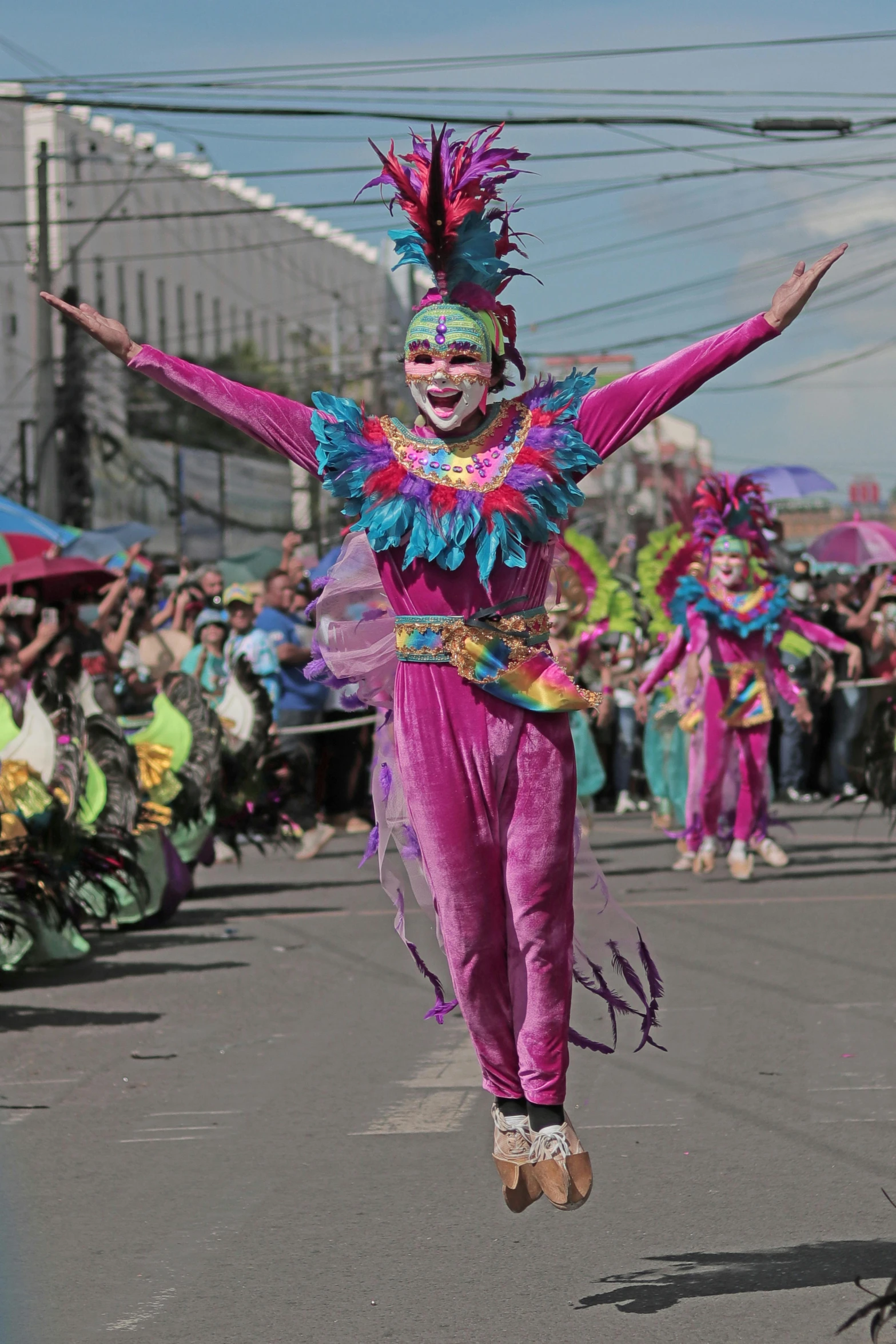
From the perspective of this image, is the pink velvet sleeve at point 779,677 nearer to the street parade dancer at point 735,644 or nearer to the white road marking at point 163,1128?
the street parade dancer at point 735,644

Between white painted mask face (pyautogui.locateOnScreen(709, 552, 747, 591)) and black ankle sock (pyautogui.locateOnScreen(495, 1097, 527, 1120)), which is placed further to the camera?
white painted mask face (pyautogui.locateOnScreen(709, 552, 747, 591))

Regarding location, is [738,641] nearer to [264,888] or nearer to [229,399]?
[264,888]

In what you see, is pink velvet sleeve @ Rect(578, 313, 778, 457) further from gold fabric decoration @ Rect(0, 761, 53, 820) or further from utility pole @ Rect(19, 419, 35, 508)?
utility pole @ Rect(19, 419, 35, 508)

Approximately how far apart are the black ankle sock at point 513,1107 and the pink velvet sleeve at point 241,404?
61.3 inches

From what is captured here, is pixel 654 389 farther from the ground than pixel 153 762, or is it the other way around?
pixel 654 389

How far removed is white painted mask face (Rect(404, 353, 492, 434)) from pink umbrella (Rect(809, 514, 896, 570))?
19.5m

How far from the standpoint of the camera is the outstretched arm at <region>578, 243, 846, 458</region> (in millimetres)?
5254

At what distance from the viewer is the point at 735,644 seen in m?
14.1

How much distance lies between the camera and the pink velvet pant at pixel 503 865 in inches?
203

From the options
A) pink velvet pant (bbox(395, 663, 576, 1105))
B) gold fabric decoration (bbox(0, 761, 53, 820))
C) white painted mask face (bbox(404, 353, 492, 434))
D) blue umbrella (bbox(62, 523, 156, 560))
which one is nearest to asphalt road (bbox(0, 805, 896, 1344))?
pink velvet pant (bbox(395, 663, 576, 1105))

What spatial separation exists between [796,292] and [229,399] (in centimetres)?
138

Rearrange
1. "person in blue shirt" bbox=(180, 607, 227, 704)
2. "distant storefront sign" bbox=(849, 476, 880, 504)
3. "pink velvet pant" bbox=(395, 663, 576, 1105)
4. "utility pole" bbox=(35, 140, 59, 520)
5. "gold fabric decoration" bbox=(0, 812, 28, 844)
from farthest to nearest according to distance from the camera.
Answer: "distant storefront sign" bbox=(849, 476, 880, 504), "utility pole" bbox=(35, 140, 59, 520), "person in blue shirt" bbox=(180, 607, 227, 704), "gold fabric decoration" bbox=(0, 812, 28, 844), "pink velvet pant" bbox=(395, 663, 576, 1105)

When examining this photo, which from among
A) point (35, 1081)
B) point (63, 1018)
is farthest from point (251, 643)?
point (35, 1081)

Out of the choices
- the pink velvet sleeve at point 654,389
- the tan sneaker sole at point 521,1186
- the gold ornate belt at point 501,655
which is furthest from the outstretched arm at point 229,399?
the tan sneaker sole at point 521,1186
